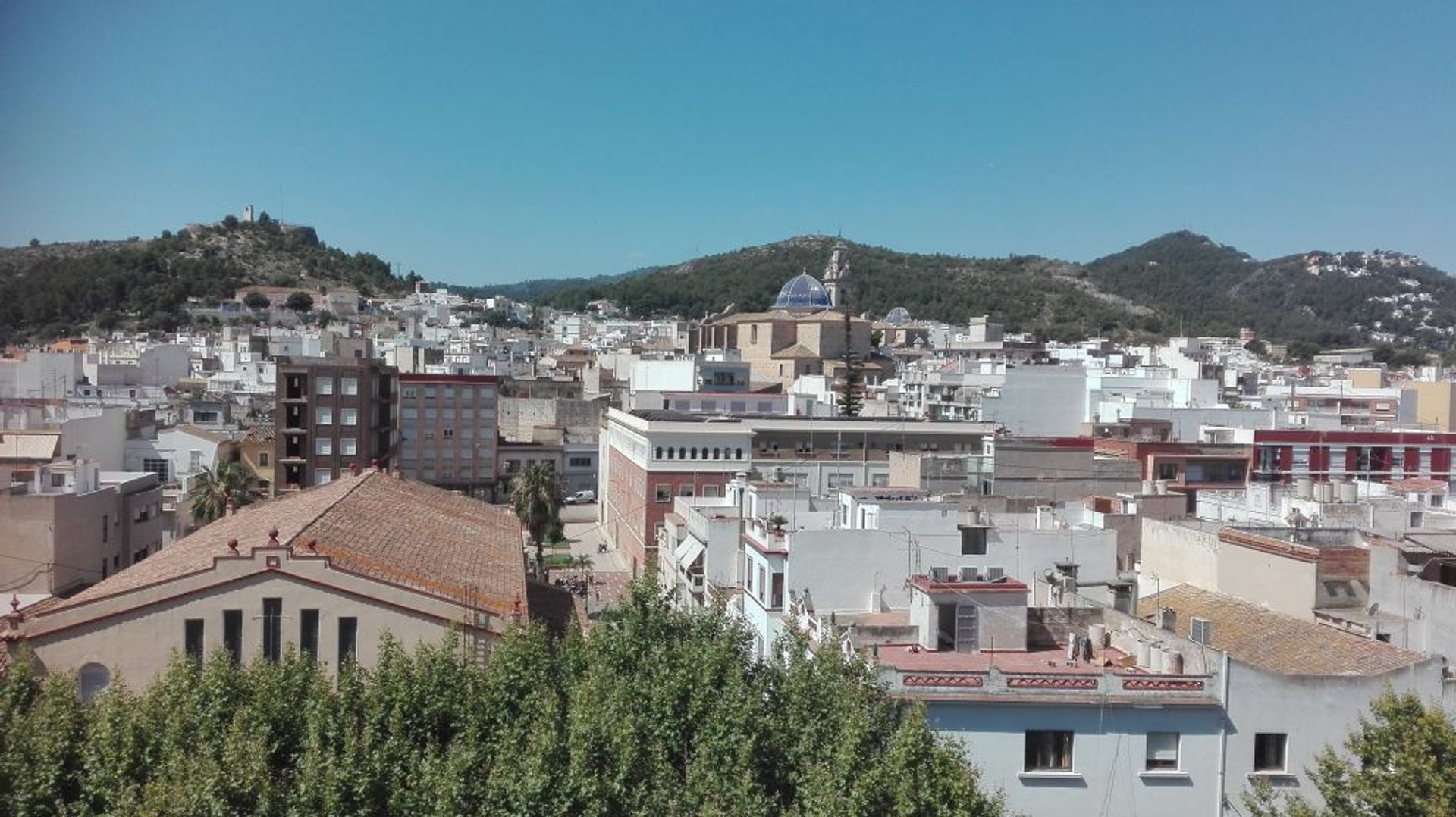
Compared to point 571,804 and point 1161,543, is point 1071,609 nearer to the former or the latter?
point 1161,543

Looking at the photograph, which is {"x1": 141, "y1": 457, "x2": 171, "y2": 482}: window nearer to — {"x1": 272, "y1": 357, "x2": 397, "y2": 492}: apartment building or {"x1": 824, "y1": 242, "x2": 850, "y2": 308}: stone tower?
{"x1": 272, "y1": 357, "x2": 397, "y2": 492}: apartment building

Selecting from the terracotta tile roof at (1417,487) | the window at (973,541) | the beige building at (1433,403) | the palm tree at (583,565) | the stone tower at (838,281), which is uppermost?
the stone tower at (838,281)

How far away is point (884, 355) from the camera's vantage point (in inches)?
3799

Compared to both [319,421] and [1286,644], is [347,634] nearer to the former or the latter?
[1286,644]

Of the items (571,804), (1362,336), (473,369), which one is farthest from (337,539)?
(1362,336)

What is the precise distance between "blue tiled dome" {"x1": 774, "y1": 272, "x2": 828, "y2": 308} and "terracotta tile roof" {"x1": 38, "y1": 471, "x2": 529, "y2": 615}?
77853mm

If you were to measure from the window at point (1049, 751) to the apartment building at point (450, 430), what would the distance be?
2020 inches

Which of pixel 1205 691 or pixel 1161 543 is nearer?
pixel 1205 691

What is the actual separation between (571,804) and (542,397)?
70604mm

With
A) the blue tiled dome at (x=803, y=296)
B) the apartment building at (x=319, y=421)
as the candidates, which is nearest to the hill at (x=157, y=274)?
the apartment building at (x=319, y=421)

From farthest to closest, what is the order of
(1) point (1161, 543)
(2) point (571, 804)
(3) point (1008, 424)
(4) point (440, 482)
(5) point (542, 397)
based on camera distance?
(5) point (542, 397)
(4) point (440, 482)
(3) point (1008, 424)
(1) point (1161, 543)
(2) point (571, 804)

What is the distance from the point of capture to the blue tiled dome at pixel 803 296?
104812 mm

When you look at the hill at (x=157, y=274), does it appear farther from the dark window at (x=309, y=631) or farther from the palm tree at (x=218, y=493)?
the dark window at (x=309, y=631)

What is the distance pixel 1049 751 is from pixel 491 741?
289 inches
